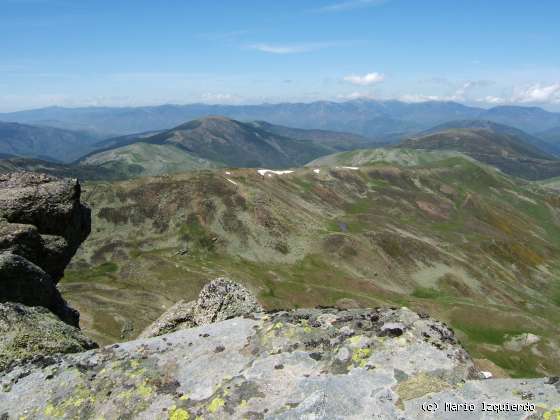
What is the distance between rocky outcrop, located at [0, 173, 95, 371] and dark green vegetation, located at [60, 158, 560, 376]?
4678 centimetres

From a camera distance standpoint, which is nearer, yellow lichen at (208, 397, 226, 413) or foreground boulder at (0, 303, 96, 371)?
yellow lichen at (208, 397, 226, 413)

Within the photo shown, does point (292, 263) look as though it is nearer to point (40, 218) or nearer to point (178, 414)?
point (40, 218)

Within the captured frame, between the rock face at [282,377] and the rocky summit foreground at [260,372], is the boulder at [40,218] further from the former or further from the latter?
the rock face at [282,377]

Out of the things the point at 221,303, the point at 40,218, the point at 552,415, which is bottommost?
the point at 221,303

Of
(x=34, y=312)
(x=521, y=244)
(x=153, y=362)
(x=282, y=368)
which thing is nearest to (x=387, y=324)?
(x=282, y=368)

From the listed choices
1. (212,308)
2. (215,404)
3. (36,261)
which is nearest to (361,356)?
(215,404)

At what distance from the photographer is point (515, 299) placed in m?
145

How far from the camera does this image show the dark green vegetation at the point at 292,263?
10125 centimetres

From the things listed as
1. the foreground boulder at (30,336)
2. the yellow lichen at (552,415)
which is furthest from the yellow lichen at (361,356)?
the foreground boulder at (30,336)

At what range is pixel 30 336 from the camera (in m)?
17.9

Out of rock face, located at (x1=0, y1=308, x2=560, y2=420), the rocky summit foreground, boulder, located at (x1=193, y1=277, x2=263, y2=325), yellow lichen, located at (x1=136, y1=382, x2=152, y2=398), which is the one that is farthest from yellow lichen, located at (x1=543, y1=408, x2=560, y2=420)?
boulder, located at (x1=193, y1=277, x2=263, y2=325)

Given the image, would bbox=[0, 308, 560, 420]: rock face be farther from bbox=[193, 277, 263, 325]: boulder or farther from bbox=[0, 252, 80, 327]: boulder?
bbox=[0, 252, 80, 327]: boulder

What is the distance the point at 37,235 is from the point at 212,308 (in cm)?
1009

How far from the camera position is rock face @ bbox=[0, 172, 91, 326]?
66.9ft
